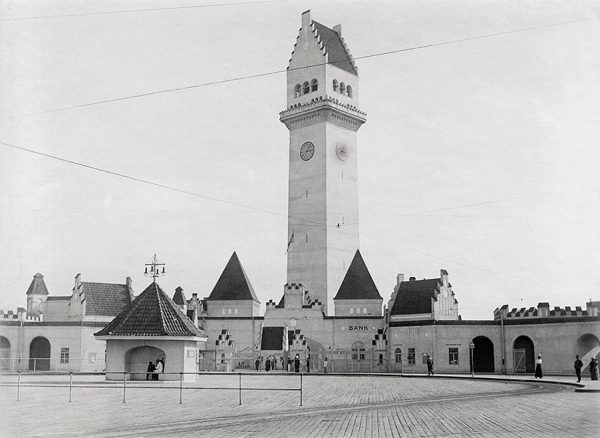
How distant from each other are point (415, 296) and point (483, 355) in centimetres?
798

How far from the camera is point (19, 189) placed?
19.9 metres

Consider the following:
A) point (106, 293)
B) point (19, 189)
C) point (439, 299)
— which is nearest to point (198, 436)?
point (19, 189)

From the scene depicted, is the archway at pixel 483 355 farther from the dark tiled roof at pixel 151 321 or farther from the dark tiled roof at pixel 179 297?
the dark tiled roof at pixel 179 297

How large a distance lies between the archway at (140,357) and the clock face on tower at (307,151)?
49403 millimetres

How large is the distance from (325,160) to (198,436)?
7117cm

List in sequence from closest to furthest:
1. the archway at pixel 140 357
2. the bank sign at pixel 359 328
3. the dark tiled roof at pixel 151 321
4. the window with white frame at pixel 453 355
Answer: the dark tiled roof at pixel 151 321, the archway at pixel 140 357, the window with white frame at pixel 453 355, the bank sign at pixel 359 328

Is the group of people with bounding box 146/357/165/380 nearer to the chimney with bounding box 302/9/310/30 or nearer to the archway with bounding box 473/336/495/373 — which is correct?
the archway with bounding box 473/336/495/373

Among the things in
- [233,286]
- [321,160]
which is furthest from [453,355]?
[321,160]

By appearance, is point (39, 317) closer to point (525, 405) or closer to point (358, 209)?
point (358, 209)

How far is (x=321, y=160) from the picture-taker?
87.2 metres

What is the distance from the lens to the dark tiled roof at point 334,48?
89.3 metres

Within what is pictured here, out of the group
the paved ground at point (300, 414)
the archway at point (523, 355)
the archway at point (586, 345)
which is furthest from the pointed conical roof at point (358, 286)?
the paved ground at point (300, 414)

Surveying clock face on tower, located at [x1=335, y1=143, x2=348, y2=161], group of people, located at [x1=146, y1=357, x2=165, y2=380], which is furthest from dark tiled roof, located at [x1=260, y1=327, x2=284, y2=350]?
group of people, located at [x1=146, y1=357, x2=165, y2=380]

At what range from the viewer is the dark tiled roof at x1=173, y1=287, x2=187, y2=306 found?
74900 mm
